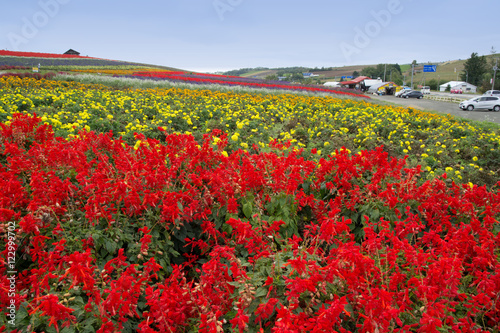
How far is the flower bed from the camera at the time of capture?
1709 mm

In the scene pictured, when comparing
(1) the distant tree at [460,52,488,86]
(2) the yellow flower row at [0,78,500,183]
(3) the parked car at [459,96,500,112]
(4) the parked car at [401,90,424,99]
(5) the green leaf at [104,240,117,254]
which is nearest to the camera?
(5) the green leaf at [104,240,117,254]

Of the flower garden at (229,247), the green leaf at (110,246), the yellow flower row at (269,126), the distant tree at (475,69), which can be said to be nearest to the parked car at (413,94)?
the yellow flower row at (269,126)

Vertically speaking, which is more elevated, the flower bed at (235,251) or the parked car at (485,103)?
the parked car at (485,103)

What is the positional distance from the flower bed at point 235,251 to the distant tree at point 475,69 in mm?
105003

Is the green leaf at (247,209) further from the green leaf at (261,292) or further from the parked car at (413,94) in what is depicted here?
the parked car at (413,94)

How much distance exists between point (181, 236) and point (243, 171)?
887mm

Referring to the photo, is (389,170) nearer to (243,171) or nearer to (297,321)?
(243,171)

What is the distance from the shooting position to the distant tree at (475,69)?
A: 280 feet

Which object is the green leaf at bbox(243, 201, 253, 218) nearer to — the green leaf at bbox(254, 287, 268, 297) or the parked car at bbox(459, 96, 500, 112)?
the green leaf at bbox(254, 287, 268, 297)

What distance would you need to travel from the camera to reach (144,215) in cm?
262

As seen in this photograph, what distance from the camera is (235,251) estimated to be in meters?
2.60

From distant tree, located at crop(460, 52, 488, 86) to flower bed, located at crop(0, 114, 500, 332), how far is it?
344 feet

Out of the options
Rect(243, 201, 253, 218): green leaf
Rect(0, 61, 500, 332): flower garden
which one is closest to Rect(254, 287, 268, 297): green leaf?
Rect(0, 61, 500, 332): flower garden

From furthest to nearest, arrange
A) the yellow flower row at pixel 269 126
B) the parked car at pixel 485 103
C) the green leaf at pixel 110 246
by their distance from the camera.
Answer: the parked car at pixel 485 103 → the yellow flower row at pixel 269 126 → the green leaf at pixel 110 246
